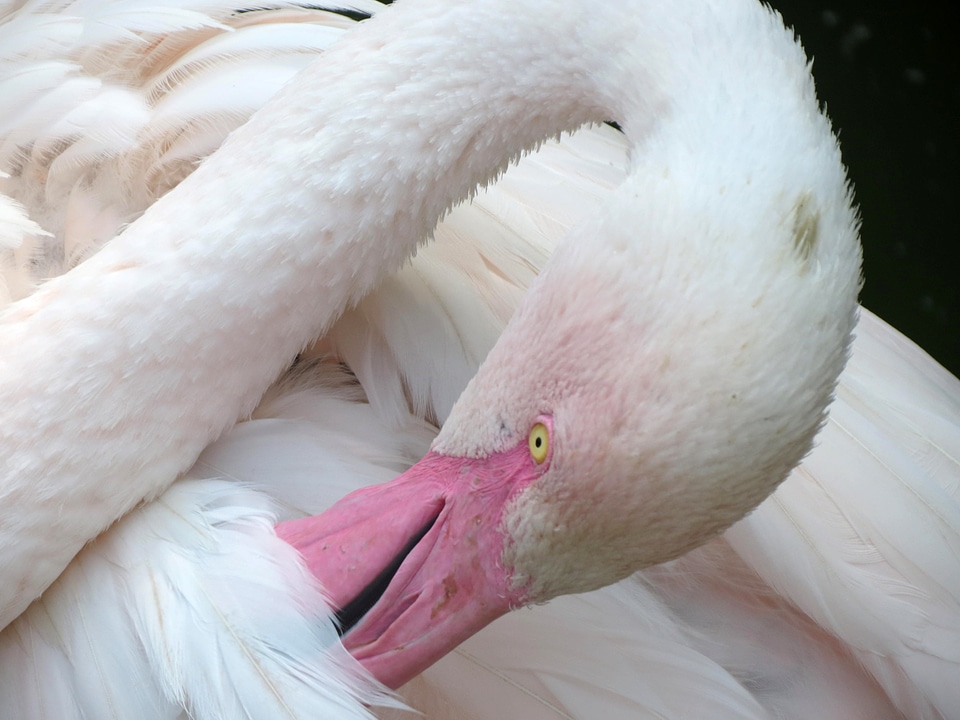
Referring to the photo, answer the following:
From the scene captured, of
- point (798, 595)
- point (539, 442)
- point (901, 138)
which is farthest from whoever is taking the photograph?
point (901, 138)

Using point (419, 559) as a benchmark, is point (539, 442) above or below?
above

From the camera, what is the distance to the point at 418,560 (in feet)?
4.66

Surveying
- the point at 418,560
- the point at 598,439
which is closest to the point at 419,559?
the point at 418,560

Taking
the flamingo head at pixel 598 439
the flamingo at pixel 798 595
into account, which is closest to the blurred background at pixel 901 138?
the flamingo at pixel 798 595

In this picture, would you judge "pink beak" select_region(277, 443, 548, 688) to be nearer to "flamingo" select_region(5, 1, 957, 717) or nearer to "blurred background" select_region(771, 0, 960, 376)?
"flamingo" select_region(5, 1, 957, 717)

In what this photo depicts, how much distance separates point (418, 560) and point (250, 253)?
50cm

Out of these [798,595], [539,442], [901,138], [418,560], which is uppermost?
[901,138]

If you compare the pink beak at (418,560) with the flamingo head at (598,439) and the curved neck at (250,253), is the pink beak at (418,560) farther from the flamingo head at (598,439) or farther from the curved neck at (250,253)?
the curved neck at (250,253)

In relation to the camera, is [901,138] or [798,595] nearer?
[798,595]

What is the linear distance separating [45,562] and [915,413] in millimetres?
1469

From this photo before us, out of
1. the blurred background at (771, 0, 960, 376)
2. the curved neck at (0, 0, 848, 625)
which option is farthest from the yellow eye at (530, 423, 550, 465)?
the blurred background at (771, 0, 960, 376)

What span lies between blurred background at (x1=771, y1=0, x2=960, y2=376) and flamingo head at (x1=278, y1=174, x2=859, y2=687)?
110 inches

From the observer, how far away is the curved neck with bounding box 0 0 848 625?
146 cm

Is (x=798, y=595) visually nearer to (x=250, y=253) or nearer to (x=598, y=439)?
(x=598, y=439)
